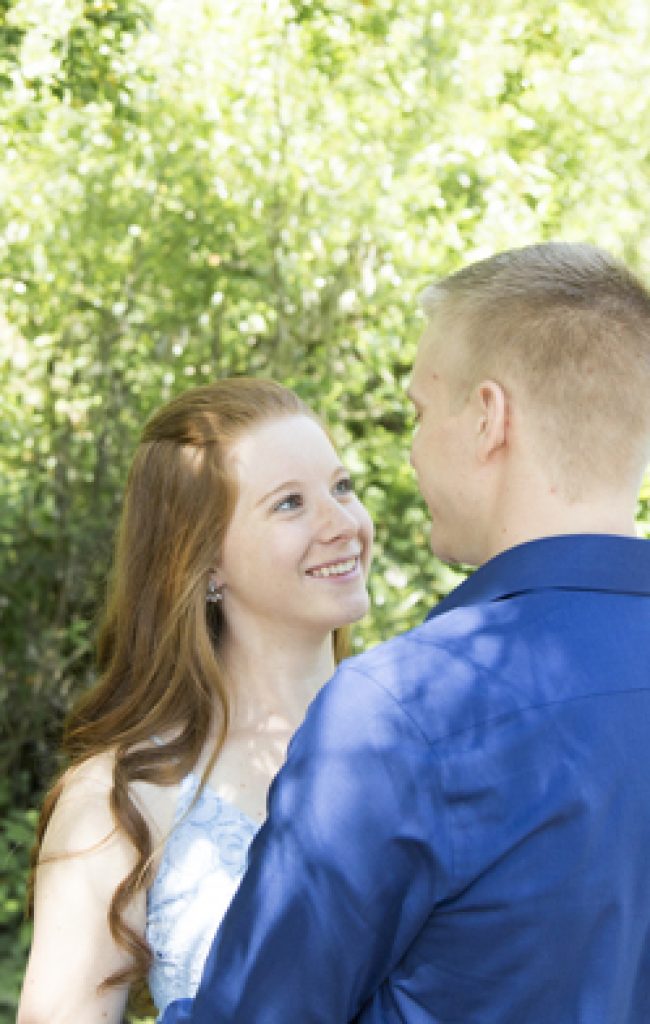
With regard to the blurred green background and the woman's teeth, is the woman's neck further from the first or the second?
the blurred green background

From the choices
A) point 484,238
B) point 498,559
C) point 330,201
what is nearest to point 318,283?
point 330,201

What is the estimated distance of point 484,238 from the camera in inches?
191

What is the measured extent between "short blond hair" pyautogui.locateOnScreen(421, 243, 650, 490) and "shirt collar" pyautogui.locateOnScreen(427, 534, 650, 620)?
7 cm

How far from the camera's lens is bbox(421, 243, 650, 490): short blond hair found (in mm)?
1562

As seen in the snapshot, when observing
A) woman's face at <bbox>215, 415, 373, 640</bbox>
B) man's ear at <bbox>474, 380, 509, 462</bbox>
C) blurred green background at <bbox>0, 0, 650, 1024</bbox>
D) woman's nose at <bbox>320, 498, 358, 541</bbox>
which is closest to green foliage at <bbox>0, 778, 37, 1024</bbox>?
blurred green background at <bbox>0, 0, 650, 1024</bbox>

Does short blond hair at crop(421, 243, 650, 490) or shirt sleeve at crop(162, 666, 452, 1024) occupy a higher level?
short blond hair at crop(421, 243, 650, 490)

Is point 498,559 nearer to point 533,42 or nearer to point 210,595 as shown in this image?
point 210,595

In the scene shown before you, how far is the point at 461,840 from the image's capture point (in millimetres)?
1408

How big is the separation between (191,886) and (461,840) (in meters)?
1.12

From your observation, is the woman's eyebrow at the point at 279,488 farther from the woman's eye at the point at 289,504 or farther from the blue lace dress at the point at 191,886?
the blue lace dress at the point at 191,886

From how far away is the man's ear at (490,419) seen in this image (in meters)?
1.57

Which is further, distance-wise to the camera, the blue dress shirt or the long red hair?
the long red hair

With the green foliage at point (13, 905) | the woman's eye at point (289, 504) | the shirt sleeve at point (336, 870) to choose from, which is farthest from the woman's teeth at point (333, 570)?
the green foliage at point (13, 905)

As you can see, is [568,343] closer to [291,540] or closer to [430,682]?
[430,682]
